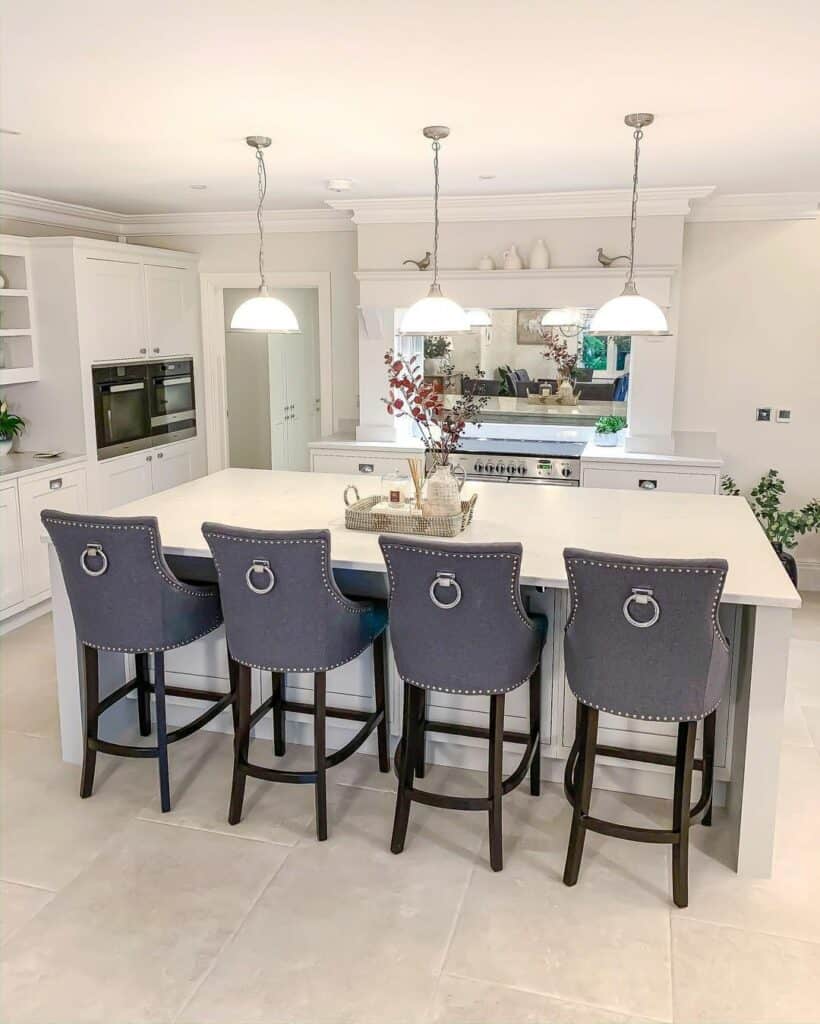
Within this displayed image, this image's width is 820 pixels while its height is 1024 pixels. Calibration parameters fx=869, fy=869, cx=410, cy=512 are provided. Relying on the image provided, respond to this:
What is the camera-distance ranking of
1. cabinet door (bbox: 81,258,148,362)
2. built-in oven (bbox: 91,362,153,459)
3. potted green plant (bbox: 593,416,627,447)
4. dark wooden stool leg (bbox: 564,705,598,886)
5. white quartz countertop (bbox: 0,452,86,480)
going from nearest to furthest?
dark wooden stool leg (bbox: 564,705,598,886) < white quartz countertop (bbox: 0,452,86,480) < cabinet door (bbox: 81,258,148,362) < built-in oven (bbox: 91,362,153,459) < potted green plant (bbox: 593,416,627,447)

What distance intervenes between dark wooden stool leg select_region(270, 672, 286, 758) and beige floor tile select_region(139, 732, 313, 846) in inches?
2.1

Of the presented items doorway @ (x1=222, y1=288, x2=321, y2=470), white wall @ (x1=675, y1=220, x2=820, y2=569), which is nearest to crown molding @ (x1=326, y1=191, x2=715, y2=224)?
white wall @ (x1=675, y1=220, x2=820, y2=569)

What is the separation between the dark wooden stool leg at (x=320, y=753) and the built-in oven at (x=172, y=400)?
12.0 feet

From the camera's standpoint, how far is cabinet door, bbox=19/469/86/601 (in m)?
4.81

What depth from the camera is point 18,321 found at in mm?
5188

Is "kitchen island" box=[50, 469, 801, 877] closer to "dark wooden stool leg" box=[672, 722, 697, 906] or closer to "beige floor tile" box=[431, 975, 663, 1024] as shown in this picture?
"dark wooden stool leg" box=[672, 722, 697, 906]

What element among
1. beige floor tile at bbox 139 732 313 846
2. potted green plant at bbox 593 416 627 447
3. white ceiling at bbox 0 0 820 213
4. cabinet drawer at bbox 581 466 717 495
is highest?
white ceiling at bbox 0 0 820 213

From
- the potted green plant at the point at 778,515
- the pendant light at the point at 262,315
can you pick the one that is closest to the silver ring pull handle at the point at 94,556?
the pendant light at the point at 262,315

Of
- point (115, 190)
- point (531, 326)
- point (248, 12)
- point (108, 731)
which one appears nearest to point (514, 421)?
point (531, 326)

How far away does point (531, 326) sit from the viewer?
562 centimetres

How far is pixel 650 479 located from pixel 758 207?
1.76 metres

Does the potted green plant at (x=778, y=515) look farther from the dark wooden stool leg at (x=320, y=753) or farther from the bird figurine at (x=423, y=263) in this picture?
the dark wooden stool leg at (x=320, y=753)

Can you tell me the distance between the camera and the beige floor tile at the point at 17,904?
97.2 inches

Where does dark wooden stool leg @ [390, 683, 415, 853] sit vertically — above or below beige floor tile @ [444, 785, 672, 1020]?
above
